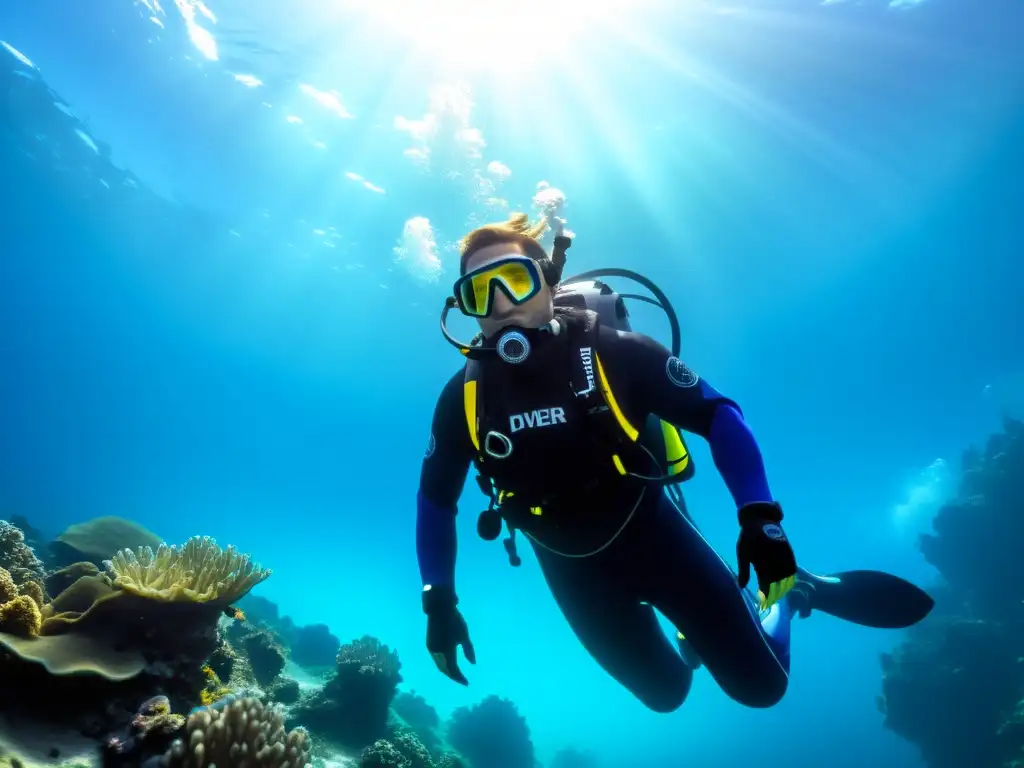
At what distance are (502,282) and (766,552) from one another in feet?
8.21

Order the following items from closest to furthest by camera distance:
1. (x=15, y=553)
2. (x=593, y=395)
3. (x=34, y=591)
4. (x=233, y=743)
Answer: (x=233, y=743), (x=593, y=395), (x=34, y=591), (x=15, y=553)

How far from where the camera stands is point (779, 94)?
21.3 metres

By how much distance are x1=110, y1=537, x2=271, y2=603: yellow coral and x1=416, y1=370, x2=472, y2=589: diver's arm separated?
166cm

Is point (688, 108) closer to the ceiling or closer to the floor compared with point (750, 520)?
closer to the ceiling

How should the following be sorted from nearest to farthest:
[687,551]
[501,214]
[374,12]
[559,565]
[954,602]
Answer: [687,551], [559,565], [374,12], [954,602], [501,214]

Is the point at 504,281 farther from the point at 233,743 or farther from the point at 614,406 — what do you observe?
the point at 233,743

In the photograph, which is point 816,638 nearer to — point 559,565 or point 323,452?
point 323,452

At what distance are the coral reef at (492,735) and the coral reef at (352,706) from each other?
10.7 m

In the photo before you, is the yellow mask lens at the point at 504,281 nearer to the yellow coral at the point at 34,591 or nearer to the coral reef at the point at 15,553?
the yellow coral at the point at 34,591

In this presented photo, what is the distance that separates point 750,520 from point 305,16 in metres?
25.3

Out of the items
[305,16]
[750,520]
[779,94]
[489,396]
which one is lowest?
[750,520]

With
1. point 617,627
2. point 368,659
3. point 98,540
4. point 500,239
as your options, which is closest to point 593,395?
point 500,239

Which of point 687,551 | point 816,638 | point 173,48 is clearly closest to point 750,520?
point 687,551

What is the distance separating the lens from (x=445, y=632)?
3807 mm
